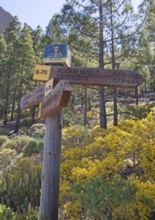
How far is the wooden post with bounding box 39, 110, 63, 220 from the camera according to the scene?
410 cm

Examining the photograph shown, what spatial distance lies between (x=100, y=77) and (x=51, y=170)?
4.77 feet

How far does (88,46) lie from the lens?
13023 mm

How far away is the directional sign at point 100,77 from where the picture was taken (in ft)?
12.9

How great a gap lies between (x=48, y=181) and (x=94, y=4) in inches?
400

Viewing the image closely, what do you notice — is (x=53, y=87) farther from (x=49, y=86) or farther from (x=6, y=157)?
(x=6, y=157)

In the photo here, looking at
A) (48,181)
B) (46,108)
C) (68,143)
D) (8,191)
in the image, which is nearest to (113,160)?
(48,181)

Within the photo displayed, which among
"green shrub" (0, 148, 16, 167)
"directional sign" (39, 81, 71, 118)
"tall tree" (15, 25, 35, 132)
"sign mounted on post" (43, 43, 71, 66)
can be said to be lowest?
"green shrub" (0, 148, 16, 167)

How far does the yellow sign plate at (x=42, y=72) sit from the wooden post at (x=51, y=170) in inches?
21.6

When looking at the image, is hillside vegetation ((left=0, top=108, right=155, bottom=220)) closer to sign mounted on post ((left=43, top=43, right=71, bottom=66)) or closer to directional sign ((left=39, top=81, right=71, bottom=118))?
directional sign ((left=39, top=81, right=71, bottom=118))

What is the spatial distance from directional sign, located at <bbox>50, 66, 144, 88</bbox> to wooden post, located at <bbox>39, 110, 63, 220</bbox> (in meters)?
0.61

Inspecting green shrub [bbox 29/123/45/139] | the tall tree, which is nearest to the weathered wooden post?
green shrub [bbox 29/123/45/139]

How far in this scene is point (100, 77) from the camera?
3963 millimetres

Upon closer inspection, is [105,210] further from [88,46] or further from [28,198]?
[88,46]

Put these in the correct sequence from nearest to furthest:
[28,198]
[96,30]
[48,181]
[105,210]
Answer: [105,210] < [48,181] < [28,198] < [96,30]
